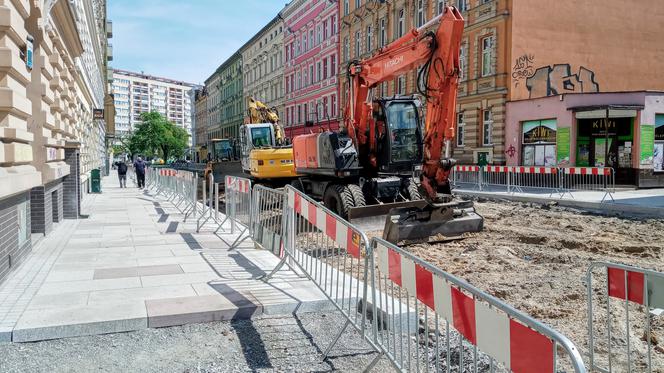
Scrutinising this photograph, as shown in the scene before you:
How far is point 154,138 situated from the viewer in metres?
89.3

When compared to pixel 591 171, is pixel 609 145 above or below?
above

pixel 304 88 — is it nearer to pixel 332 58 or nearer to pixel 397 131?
pixel 332 58

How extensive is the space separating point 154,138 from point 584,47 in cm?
7415

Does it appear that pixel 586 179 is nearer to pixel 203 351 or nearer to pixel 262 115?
pixel 262 115

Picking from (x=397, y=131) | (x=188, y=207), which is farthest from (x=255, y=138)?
(x=397, y=131)

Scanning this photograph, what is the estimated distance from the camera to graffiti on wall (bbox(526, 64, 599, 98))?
26.6 m

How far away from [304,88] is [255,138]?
30.2 m

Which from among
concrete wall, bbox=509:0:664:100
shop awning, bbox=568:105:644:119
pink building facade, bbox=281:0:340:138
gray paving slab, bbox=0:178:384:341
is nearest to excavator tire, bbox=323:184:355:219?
gray paving slab, bbox=0:178:384:341

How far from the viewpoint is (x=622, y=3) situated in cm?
2862

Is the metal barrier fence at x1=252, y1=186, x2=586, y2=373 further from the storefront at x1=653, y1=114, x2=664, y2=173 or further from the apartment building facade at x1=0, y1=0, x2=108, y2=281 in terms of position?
the storefront at x1=653, y1=114, x2=664, y2=173

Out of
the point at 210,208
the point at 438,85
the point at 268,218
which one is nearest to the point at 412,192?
the point at 438,85

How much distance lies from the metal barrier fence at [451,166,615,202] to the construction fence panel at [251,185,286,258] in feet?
41.6

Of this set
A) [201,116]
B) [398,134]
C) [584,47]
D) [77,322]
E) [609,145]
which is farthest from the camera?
[201,116]

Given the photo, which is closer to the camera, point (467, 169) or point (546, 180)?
point (546, 180)
